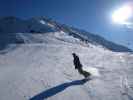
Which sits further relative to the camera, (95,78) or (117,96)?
(95,78)

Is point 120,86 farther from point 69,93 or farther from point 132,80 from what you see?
point 69,93

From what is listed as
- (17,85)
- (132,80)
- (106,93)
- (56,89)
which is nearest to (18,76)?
(17,85)

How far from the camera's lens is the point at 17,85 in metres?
16.1

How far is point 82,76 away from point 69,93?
17.8 feet

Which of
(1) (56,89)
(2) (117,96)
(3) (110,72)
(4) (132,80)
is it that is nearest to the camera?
(2) (117,96)

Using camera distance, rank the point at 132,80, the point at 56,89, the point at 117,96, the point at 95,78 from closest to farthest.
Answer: the point at 117,96, the point at 56,89, the point at 132,80, the point at 95,78

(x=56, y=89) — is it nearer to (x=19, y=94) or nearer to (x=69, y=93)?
(x=69, y=93)

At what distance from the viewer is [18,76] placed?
1925 centimetres

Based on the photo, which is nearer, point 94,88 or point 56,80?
point 94,88

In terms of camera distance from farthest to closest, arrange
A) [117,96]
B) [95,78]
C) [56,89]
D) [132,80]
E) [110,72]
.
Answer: [110,72] < [95,78] < [132,80] < [56,89] < [117,96]

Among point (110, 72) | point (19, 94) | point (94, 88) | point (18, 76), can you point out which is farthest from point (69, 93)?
point (110, 72)

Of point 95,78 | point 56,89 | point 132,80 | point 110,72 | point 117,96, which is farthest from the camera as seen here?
point 110,72

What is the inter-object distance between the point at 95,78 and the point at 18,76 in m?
6.71

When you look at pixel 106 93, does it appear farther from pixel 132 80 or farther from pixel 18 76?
pixel 18 76
